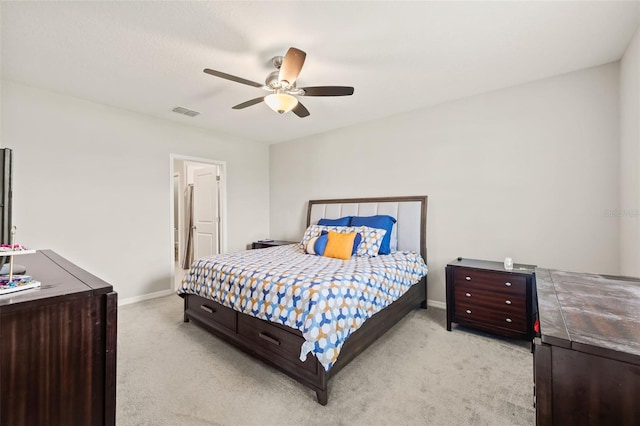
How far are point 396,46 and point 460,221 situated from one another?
208 centimetres

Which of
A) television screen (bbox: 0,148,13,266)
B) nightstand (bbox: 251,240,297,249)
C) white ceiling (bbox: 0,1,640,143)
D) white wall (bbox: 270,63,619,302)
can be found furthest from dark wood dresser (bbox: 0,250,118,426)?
nightstand (bbox: 251,240,297,249)

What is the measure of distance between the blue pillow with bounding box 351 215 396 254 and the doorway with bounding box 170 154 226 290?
7.70 feet

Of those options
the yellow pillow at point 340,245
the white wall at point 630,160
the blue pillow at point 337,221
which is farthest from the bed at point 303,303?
the white wall at point 630,160

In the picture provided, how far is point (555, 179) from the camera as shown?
2.72 meters

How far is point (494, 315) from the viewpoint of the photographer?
258cm

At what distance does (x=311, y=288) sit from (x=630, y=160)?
270cm

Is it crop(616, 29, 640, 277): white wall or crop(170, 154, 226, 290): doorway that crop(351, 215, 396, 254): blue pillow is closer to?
crop(616, 29, 640, 277): white wall

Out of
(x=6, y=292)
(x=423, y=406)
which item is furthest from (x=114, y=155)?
(x=423, y=406)

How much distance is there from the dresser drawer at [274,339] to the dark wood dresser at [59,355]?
1.10m

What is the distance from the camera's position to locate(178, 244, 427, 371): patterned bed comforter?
177cm

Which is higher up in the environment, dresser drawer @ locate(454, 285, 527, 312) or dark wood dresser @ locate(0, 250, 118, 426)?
dark wood dresser @ locate(0, 250, 118, 426)

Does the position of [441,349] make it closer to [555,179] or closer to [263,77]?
[555,179]

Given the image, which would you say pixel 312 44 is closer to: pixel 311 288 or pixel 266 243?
pixel 311 288

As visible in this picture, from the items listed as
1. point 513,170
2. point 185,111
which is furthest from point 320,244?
point 185,111
